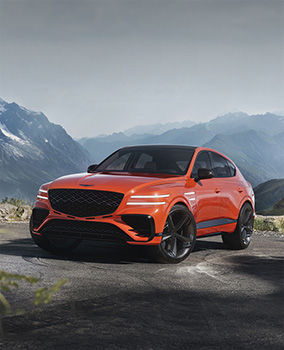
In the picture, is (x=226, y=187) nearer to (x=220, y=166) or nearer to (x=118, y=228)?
(x=220, y=166)

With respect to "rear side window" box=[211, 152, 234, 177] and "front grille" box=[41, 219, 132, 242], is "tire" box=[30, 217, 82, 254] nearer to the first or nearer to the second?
"front grille" box=[41, 219, 132, 242]

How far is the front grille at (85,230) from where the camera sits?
23.0 ft

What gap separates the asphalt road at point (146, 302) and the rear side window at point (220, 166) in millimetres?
1463

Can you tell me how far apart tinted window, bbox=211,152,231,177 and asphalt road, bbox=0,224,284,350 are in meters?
1.46

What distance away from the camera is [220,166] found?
9344 mm

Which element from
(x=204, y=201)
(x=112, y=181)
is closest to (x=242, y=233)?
(x=204, y=201)

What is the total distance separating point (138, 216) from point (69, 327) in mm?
3075

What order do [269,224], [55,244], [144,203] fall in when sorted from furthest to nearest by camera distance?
[269,224] < [55,244] < [144,203]

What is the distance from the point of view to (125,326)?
4.14m

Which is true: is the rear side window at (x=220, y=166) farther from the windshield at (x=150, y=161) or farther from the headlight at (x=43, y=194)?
the headlight at (x=43, y=194)

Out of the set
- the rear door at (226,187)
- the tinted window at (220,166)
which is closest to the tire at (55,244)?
the rear door at (226,187)

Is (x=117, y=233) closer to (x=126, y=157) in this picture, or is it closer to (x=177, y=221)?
(x=177, y=221)

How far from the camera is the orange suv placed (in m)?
7.05

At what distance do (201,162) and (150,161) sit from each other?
2.92 feet
